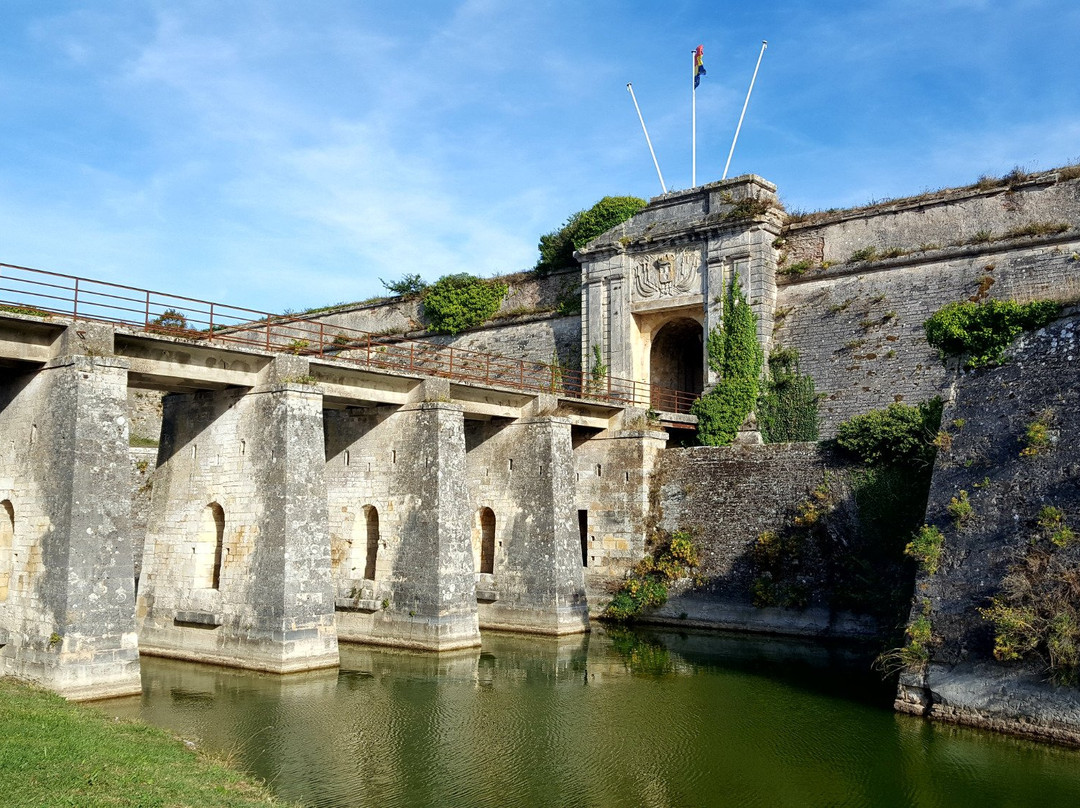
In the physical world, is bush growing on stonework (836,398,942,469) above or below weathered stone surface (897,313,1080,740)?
above

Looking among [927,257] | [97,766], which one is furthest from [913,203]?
[97,766]

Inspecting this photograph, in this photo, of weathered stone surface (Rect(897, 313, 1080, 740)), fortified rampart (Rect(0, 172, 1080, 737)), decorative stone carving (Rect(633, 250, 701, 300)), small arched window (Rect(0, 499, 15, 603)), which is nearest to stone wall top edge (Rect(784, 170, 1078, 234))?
fortified rampart (Rect(0, 172, 1080, 737))

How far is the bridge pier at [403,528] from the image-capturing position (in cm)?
1991

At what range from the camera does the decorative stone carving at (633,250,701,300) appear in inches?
1113

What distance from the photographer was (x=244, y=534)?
59.2 feet

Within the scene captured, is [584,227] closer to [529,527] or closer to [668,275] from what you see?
[668,275]

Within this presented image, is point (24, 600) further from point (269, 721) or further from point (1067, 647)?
point (1067, 647)

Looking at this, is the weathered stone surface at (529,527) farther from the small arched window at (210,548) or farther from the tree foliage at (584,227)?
the tree foliage at (584,227)

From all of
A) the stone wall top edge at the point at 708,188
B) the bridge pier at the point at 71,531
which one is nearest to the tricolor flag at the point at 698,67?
the stone wall top edge at the point at 708,188

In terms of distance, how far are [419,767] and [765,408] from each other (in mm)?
17499

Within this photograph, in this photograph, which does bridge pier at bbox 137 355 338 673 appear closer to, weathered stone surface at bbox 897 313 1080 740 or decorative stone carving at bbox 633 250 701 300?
weathered stone surface at bbox 897 313 1080 740

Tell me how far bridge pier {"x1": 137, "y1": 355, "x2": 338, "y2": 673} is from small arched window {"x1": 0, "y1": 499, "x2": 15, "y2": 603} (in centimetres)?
346

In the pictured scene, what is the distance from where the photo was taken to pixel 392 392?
20.9 m

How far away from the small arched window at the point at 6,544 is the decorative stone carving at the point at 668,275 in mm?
18427
